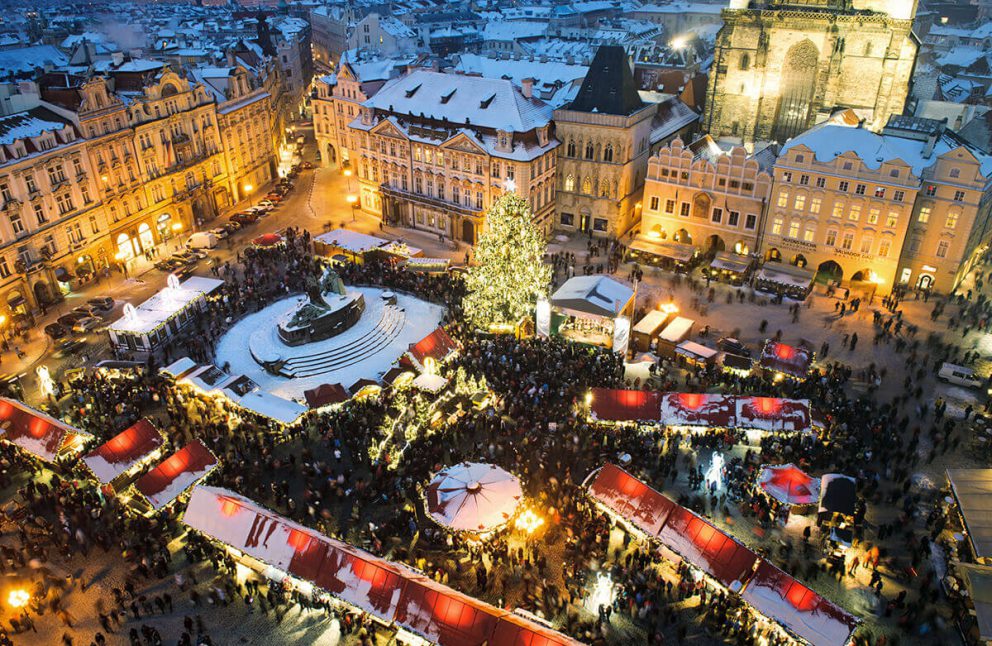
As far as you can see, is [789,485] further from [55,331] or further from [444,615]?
[55,331]

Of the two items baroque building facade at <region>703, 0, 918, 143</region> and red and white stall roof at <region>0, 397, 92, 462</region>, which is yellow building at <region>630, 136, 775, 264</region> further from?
red and white stall roof at <region>0, 397, 92, 462</region>

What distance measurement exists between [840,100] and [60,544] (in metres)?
71.8

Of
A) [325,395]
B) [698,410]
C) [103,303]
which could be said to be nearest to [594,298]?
[698,410]

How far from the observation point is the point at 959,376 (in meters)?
41.0

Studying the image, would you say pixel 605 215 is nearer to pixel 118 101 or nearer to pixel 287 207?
pixel 287 207

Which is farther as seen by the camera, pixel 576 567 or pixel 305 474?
pixel 305 474

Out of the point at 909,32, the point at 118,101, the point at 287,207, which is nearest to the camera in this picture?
the point at 118,101

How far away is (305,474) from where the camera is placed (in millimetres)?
33312

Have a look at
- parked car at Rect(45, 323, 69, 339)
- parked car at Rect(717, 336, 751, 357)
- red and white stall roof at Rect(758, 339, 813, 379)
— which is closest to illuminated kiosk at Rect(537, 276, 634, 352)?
parked car at Rect(717, 336, 751, 357)

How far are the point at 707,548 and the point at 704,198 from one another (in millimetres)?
38153

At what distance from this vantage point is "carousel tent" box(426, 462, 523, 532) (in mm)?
28219

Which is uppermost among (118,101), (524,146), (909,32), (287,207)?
(909,32)

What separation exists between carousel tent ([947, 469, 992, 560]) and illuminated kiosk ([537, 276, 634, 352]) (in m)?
19.2

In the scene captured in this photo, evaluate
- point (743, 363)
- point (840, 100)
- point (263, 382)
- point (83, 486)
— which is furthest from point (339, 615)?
point (840, 100)
